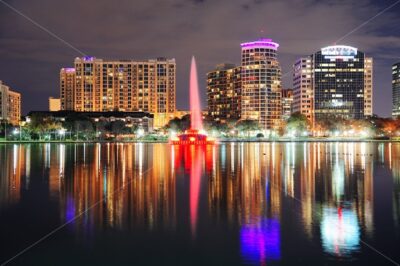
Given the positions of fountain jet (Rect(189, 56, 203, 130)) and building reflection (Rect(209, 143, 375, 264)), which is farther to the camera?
fountain jet (Rect(189, 56, 203, 130))

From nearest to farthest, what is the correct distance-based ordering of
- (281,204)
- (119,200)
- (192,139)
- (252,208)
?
1. (252,208)
2. (281,204)
3. (119,200)
4. (192,139)

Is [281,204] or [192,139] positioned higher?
[192,139]

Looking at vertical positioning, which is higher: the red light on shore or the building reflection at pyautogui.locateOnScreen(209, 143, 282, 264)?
the red light on shore

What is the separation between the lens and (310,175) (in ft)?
86.2

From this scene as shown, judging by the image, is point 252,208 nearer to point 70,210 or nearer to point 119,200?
point 119,200

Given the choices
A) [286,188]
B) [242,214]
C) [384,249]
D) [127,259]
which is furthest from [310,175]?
[127,259]

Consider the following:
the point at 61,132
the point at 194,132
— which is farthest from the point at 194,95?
the point at 61,132

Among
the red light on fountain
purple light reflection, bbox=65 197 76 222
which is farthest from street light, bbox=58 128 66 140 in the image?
purple light reflection, bbox=65 197 76 222

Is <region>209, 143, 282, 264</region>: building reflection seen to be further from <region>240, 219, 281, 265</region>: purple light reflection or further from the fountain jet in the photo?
the fountain jet

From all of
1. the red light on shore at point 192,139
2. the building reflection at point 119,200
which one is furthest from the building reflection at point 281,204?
the red light on shore at point 192,139

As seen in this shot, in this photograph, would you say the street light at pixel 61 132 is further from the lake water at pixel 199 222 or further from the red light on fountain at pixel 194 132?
the lake water at pixel 199 222

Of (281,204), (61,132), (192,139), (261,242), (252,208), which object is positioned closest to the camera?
(261,242)

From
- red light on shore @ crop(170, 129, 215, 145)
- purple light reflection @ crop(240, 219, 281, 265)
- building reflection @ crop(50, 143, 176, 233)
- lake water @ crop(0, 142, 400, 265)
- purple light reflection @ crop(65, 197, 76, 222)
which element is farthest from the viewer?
red light on shore @ crop(170, 129, 215, 145)

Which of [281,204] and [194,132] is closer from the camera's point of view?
[281,204]
